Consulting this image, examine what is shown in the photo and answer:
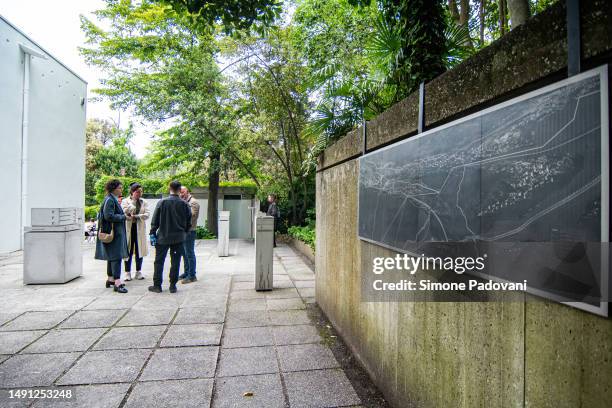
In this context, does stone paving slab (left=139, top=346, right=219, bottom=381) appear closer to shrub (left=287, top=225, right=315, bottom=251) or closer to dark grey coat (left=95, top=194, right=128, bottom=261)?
dark grey coat (left=95, top=194, right=128, bottom=261)

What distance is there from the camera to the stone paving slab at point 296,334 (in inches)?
169

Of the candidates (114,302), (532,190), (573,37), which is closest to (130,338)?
(114,302)

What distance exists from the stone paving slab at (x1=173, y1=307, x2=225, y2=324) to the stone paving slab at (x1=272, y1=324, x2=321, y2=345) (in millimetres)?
904

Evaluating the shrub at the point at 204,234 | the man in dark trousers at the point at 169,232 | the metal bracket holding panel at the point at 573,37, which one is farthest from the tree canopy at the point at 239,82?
the metal bracket holding panel at the point at 573,37

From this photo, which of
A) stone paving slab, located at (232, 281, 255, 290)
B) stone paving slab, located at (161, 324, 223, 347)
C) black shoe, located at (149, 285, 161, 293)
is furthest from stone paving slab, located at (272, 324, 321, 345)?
black shoe, located at (149, 285, 161, 293)

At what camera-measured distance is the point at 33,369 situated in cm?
347

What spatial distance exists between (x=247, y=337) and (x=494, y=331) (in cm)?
318

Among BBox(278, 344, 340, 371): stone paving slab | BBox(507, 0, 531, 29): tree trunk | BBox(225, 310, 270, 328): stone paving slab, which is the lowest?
BBox(278, 344, 340, 371): stone paving slab

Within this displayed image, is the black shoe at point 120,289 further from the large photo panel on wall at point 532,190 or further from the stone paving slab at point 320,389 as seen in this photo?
the large photo panel on wall at point 532,190

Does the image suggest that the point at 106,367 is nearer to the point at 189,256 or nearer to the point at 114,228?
the point at 114,228

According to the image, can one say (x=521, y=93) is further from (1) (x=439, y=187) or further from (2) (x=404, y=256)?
(2) (x=404, y=256)

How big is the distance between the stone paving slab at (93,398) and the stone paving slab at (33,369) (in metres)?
→ 0.36

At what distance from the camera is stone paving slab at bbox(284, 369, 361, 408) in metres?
2.94

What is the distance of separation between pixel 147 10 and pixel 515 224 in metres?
17.5
